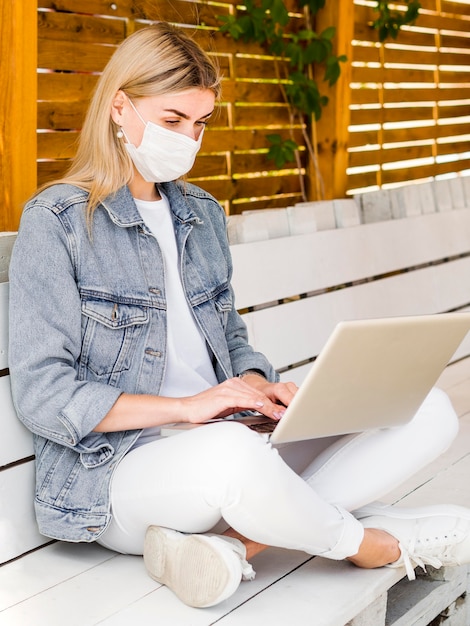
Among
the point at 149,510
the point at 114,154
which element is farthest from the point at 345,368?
the point at 114,154

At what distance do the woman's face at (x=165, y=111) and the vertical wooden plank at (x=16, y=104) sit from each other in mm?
595

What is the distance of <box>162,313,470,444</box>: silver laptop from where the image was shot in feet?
5.54

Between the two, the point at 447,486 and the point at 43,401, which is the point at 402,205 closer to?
the point at 447,486

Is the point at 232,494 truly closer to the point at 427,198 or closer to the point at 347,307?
→ the point at 347,307

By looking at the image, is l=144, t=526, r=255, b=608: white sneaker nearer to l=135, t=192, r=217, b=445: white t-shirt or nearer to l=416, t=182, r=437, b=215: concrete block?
l=135, t=192, r=217, b=445: white t-shirt

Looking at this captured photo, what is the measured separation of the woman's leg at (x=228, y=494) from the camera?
1.72 m

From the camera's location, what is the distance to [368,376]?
1791 millimetres

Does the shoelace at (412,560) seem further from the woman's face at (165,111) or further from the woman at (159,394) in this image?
the woman's face at (165,111)

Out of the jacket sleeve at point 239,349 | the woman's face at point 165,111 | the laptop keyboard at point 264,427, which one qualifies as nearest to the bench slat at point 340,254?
the jacket sleeve at point 239,349

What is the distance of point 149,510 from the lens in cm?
182

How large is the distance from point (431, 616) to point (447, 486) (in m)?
0.42

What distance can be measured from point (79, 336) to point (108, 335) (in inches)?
2.7

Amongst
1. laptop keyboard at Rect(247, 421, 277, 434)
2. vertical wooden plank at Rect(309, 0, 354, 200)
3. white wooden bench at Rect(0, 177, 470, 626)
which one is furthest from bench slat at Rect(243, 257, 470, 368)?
laptop keyboard at Rect(247, 421, 277, 434)

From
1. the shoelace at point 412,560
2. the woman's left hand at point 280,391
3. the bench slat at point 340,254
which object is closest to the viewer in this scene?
the shoelace at point 412,560
